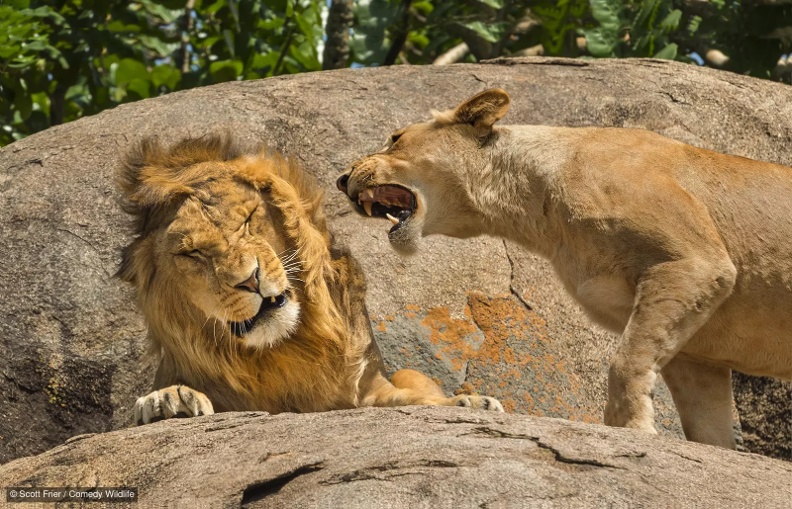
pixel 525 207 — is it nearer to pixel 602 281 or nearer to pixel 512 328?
pixel 602 281

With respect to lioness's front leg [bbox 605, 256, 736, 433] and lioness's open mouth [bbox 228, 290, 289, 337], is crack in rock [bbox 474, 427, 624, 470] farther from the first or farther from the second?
lioness's open mouth [bbox 228, 290, 289, 337]

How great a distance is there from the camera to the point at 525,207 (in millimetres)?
5059

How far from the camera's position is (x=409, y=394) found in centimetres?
487

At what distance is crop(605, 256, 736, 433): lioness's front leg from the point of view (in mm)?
4293

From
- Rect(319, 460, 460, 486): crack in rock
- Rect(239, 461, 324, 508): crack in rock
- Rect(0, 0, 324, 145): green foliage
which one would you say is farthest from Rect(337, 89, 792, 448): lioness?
Rect(0, 0, 324, 145): green foliage

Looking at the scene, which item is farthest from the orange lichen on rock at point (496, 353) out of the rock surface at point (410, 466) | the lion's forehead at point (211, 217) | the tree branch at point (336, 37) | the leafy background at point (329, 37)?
the tree branch at point (336, 37)

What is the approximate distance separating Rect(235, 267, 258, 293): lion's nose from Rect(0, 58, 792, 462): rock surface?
137 centimetres

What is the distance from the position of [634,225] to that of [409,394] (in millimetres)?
1037

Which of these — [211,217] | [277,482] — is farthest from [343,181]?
[277,482]

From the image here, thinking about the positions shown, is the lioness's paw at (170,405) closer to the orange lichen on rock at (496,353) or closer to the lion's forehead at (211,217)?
the lion's forehead at (211,217)

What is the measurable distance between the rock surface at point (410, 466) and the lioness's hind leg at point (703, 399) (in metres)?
1.04

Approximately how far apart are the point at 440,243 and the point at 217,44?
303 cm

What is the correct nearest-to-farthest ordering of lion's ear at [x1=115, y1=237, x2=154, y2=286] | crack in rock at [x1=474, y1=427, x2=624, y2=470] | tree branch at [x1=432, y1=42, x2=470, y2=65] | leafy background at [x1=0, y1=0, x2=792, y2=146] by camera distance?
crack in rock at [x1=474, y1=427, x2=624, y2=470], lion's ear at [x1=115, y1=237, x2=154, y2=286], leafy background at [x1=0, y1=0, x2=792, y2=146], tree branch at [x1=432, y1=42, x2=470, y2=65]

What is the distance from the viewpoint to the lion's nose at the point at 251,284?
14.7ft
